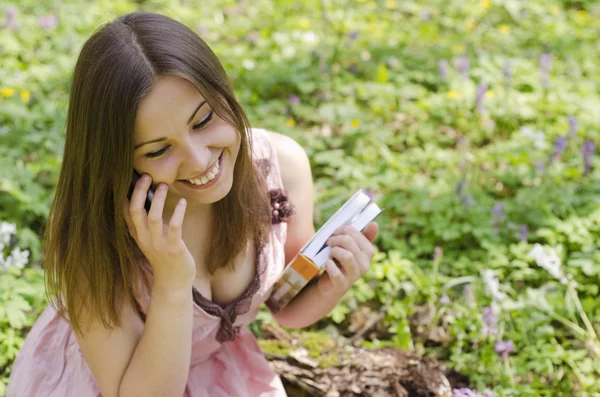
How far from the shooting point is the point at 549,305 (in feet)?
8.32

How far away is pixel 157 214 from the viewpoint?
1568 millimetres

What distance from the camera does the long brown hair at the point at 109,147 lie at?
1489 mm

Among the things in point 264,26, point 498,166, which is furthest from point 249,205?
point 264,26

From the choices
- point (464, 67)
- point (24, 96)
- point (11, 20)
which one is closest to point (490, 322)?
point (464, 67)

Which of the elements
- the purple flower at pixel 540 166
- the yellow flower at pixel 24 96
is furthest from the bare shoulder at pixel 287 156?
the yellow flower at pixel 24 96

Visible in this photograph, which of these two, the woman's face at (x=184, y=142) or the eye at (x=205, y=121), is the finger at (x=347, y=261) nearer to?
the woman's face at (x=184, y=142)

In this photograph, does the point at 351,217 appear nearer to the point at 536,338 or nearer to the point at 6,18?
the point at 536,338

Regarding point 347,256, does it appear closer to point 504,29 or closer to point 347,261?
point 347,261

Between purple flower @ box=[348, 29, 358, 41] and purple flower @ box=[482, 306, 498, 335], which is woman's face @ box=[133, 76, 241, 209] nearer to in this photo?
purple flower @ box=[482, 306, 498, 335]

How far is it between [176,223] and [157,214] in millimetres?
47

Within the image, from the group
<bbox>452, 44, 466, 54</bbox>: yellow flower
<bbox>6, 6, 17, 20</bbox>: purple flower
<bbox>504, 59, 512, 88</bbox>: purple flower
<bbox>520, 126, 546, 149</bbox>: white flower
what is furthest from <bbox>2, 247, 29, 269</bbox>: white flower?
<bbox>452, 44, 466, 54</bbox>: yellow flower

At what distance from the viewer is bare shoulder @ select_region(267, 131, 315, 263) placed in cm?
212

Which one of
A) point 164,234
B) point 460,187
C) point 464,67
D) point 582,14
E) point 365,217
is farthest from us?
point 582,14

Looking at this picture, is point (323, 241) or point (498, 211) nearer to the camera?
point (323, 241)
